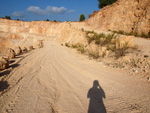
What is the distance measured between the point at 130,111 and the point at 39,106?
1895mm

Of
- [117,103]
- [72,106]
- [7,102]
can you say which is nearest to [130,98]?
[117,103]

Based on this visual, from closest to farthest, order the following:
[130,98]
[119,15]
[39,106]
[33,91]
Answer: [39,106]
[130,98]
[33,91]
[119,15]

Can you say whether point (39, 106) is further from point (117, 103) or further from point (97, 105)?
point (117, 103)

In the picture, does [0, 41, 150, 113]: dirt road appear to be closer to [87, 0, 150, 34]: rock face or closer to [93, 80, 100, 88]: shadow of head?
[93, 80, 100, 88]: shadow of head

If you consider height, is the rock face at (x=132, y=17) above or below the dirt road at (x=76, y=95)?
above

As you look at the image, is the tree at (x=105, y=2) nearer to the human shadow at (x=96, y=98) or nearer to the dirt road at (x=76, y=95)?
the dirt road at (x=76, y=95)

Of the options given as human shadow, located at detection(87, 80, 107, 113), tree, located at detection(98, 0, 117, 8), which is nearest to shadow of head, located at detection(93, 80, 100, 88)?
human shadow, located at detection(87, 80, 107, 113)

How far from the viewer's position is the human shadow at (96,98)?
189 centimetres

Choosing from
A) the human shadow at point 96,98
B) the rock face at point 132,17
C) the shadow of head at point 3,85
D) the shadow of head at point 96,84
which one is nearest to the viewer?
the human shadow at point 96,98

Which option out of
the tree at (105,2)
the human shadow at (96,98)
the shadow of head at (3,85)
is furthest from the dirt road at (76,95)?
the tree at (105,2)

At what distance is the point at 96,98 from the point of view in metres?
2.23

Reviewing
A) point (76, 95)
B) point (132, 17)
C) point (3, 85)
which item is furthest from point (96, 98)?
point (132, 17)

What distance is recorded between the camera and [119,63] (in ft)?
13.9

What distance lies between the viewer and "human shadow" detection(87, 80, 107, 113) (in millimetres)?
1887
